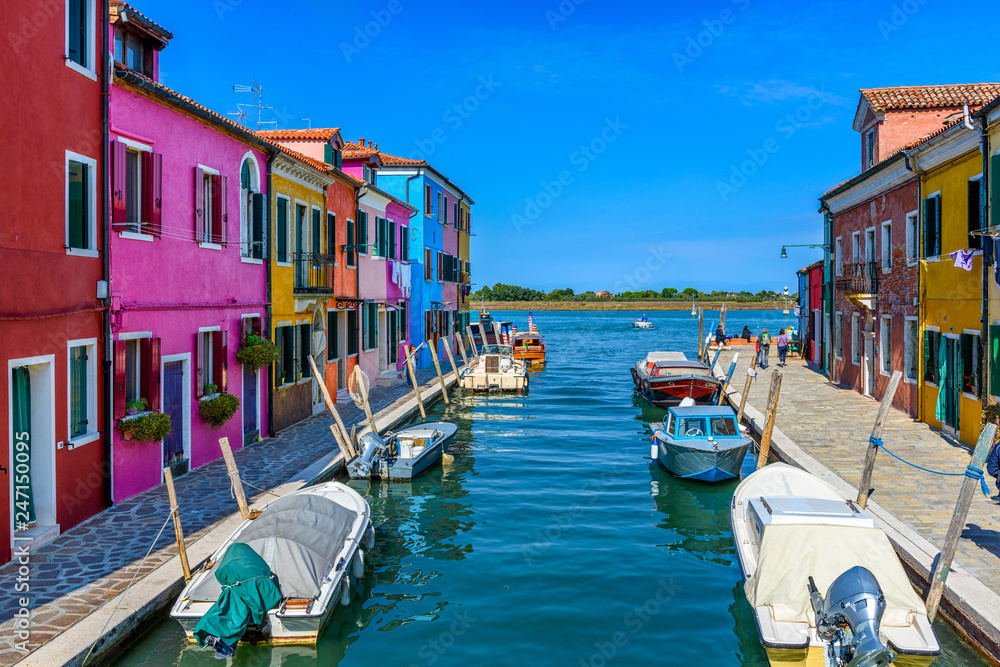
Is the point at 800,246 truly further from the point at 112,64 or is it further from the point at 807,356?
the point at 112,64

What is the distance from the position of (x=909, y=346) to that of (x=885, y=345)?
89.2 inches

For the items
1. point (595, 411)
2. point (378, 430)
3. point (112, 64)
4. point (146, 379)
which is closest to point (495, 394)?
point (595, 411)

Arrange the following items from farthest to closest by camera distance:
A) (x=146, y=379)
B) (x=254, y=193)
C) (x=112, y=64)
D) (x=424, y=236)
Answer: (x=424, y=236)
(x=254, y=193)
(x=146, y=379)
(x=112, y=64)

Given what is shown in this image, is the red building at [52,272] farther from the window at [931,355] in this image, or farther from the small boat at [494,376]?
the small boat at [494,376]

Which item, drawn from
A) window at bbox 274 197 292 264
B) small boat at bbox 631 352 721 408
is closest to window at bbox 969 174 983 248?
small boat at bbox 631 352 721 408

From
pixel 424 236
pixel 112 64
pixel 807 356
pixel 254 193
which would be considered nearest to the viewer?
pixel 112 64

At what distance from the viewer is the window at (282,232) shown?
57.2 feet

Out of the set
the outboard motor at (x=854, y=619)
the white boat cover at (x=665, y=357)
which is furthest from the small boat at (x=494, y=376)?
the outboard motor at (x=854, y=619)

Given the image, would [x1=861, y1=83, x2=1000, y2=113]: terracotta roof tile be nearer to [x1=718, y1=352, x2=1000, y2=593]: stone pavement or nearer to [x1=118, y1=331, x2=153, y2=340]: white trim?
[x1=718, y1=352, x2=1000, y2=593]: stone pavement

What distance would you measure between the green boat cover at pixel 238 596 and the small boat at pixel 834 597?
5.00 m

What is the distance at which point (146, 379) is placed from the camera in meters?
12.0

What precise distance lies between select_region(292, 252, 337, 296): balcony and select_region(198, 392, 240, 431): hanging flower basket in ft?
14.5

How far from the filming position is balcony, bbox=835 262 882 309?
22.1 m

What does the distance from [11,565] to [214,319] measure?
21.1 ft
